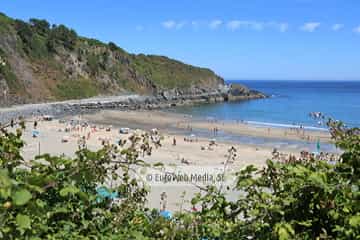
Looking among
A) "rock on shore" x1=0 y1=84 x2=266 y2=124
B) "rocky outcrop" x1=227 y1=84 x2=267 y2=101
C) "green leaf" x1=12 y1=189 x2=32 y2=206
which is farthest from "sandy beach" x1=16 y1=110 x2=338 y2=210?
"rocky outcrop" x1=227 y1=84 x2=267 y2=101

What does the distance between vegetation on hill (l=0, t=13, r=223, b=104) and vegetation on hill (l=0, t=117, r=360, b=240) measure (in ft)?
159

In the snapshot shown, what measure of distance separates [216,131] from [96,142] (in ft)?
42.4

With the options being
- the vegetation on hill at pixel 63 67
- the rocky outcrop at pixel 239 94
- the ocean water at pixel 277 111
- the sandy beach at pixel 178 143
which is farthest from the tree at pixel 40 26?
the rocky outcrop at pixel 239 94

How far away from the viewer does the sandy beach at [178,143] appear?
1643cm

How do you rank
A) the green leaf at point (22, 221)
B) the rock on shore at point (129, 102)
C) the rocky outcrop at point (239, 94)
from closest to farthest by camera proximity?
the green leaf at point (22, 221), the rock on shore at point (129, 102), the rocky outcrop at point (239, 94)

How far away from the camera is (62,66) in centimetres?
6744

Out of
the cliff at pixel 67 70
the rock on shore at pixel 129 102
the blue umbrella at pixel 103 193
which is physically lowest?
the rock on shore at pixel 129 102

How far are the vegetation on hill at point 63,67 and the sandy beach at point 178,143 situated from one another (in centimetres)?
1456

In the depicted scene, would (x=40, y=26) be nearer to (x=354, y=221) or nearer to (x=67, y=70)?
(x=67, y=70)

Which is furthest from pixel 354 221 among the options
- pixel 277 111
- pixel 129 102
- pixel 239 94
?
pixel 239 94

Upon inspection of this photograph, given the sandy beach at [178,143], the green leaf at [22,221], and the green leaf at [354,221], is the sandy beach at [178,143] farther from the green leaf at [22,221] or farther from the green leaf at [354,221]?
the green leaf at [22,221]

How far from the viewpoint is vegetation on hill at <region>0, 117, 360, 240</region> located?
185 centimetres

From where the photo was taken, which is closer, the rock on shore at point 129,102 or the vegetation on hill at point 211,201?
the vegetation on hill at point 211,201

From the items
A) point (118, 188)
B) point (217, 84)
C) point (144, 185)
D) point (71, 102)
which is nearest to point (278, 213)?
point (144, 185)
